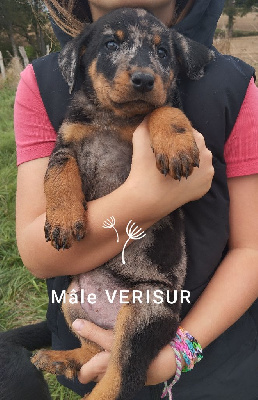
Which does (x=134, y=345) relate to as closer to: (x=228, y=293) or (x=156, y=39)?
(x=228, y=293)

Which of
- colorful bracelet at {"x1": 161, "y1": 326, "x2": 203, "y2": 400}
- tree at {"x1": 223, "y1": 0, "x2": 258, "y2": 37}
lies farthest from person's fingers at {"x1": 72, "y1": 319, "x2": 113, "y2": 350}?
tree at {"x1": 223, "y1": 0, "x2": 258, "y2": 37}

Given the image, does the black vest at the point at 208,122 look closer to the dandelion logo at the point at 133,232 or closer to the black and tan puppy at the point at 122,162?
the black and tan puppy at the point at 122,162

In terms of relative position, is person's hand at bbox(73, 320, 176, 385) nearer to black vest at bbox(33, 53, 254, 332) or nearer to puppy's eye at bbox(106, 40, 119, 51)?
black vest at bbox(33, 53, 254, 332)

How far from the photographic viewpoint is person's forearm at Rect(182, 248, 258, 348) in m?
1.86

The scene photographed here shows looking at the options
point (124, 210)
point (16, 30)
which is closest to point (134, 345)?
point (124, 210)

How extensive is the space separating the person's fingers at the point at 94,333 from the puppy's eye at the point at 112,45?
1.20 meters

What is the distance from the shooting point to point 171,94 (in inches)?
79.2

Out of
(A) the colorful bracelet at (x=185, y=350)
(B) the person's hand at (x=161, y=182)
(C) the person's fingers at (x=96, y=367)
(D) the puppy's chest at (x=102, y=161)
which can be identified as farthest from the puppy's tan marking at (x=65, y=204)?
(A) the colorful bracelet at (x=185, y=350)

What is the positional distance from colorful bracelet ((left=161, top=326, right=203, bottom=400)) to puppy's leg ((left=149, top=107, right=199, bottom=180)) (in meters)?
0.68

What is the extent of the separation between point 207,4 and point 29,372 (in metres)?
1.77

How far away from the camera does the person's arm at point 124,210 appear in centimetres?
172

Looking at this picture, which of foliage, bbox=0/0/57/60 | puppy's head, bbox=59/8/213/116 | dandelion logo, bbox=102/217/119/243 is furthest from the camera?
foliage, bbox=0/0/57/60

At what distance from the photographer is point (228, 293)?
6.19 ft

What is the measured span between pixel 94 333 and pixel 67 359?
0.83 feet
